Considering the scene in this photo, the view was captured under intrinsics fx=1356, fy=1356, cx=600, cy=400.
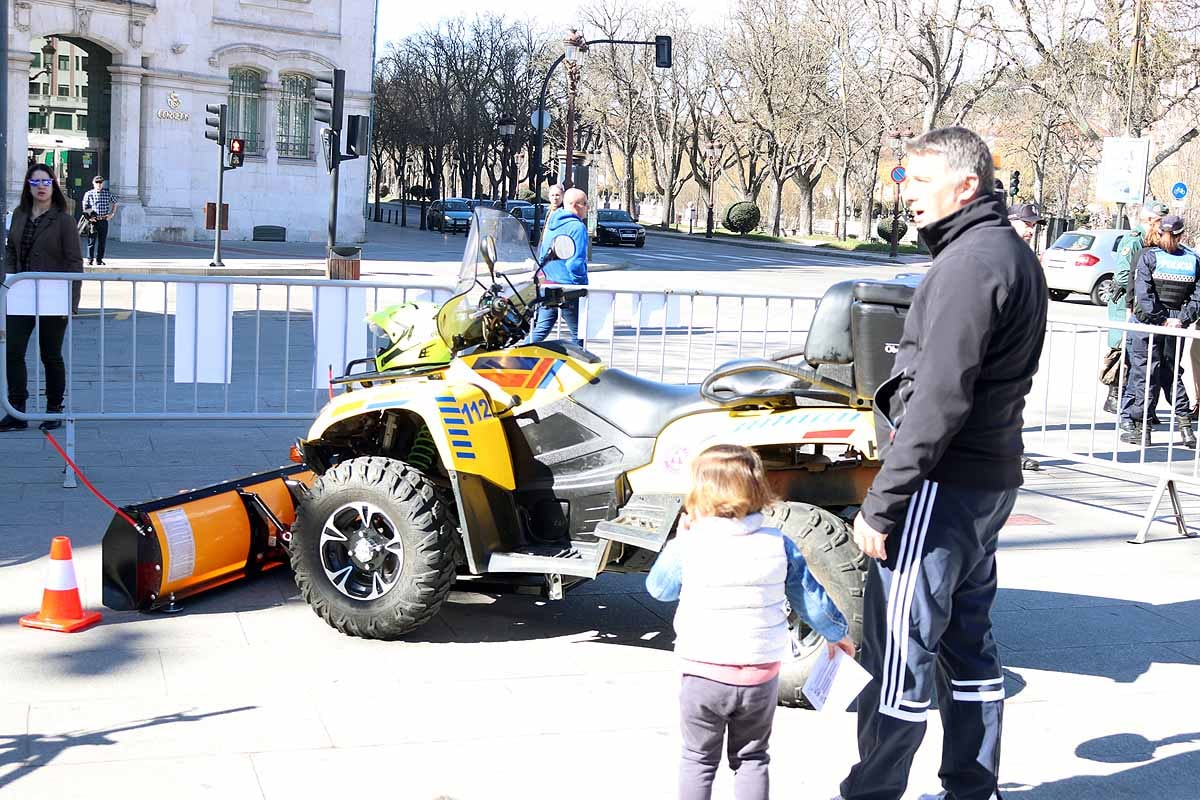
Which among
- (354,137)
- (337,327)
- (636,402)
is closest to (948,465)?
(636,402)

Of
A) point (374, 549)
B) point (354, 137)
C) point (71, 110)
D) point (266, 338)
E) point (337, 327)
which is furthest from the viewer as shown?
point (71, 110)

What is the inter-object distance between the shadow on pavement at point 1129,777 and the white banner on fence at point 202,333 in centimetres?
515

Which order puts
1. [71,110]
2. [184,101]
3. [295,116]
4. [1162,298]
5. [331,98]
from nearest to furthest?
[1162,298] < [331,98] < [184,101] < [295,116] < [71,110]

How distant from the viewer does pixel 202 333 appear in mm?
7703

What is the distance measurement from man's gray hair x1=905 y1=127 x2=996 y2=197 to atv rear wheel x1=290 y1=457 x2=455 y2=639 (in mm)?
2456

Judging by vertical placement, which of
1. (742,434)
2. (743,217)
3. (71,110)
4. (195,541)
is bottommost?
(195,541)

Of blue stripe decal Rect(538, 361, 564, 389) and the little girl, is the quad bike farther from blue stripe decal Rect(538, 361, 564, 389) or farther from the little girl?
the little girl

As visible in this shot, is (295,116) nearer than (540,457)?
No

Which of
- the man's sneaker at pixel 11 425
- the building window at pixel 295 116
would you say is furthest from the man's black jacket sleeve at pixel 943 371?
the building window at pixel 295 116

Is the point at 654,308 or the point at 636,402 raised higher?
the point at 654,308

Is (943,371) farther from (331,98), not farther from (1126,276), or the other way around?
(331,98)

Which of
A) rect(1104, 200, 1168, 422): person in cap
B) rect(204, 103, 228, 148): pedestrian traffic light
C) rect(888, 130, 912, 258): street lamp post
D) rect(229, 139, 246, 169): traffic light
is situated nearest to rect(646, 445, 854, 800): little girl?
rect(1104, 200, 1168, 422): person in cap

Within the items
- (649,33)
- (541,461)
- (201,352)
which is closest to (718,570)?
(541,461)

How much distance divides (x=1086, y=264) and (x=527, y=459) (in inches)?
941
